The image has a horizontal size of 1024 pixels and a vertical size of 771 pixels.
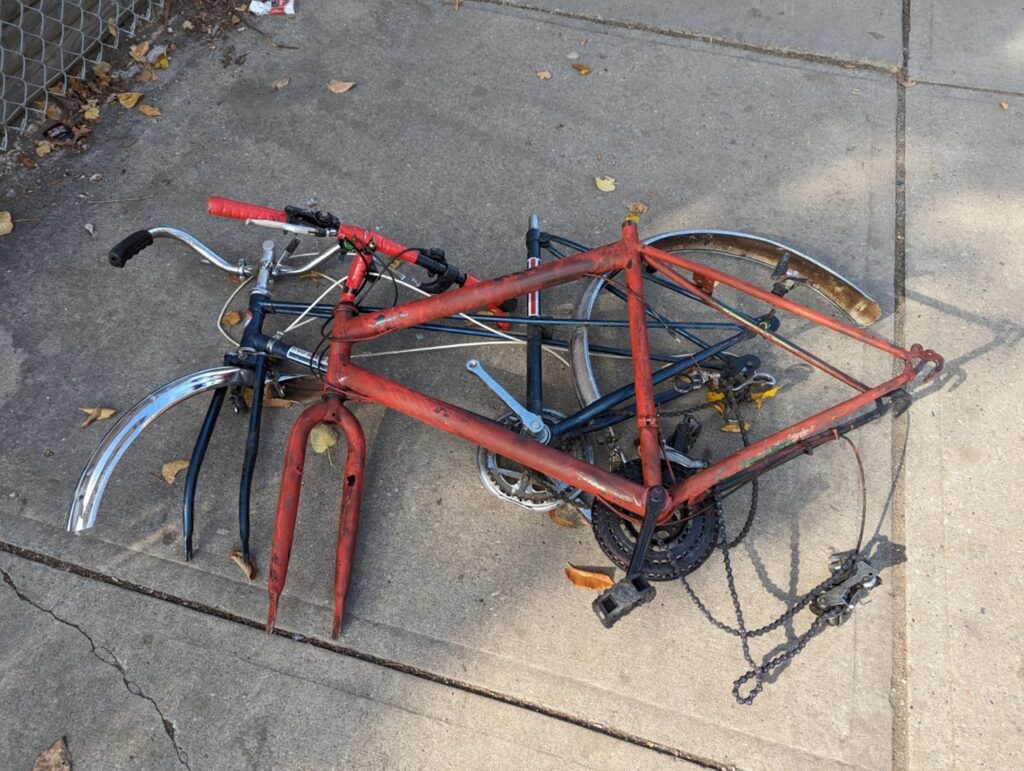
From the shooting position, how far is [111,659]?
2.42 m

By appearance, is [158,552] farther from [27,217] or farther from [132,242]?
[27,217]

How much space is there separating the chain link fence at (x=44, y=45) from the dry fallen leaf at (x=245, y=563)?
2.48 meters

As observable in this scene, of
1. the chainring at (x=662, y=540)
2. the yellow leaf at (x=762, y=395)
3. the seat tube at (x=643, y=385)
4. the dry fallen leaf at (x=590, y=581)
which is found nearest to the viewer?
the seat tube at (x=643, y=385)

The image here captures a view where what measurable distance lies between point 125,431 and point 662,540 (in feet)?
6.12

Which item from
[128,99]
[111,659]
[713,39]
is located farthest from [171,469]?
[713,39]

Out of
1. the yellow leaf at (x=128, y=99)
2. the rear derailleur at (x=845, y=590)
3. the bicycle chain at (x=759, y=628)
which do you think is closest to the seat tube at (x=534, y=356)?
the bicycle chain at (x=759, y=628)

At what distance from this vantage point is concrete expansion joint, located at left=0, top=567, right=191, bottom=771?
2.30 m

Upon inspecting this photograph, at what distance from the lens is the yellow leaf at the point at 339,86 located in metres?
3.80

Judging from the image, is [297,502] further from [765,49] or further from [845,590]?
[765,49]

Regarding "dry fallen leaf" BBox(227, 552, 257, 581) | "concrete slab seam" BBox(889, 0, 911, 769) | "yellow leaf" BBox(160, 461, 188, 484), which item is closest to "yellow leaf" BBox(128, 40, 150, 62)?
"yellow leaf" BBox(160, 461, 188, 484)

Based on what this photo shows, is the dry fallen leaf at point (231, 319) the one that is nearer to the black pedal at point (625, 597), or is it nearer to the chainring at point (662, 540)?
the chainring at point (662, 540)

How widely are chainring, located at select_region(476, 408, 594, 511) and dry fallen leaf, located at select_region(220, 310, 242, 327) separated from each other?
1236 millimetres

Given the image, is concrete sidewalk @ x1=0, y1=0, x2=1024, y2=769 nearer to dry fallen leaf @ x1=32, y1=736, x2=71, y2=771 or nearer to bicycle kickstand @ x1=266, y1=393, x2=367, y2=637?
dry fallen leaf @ x1=32, y1=736, x2=71, y2=771

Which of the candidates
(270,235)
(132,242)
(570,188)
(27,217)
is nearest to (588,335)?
(570,188)
